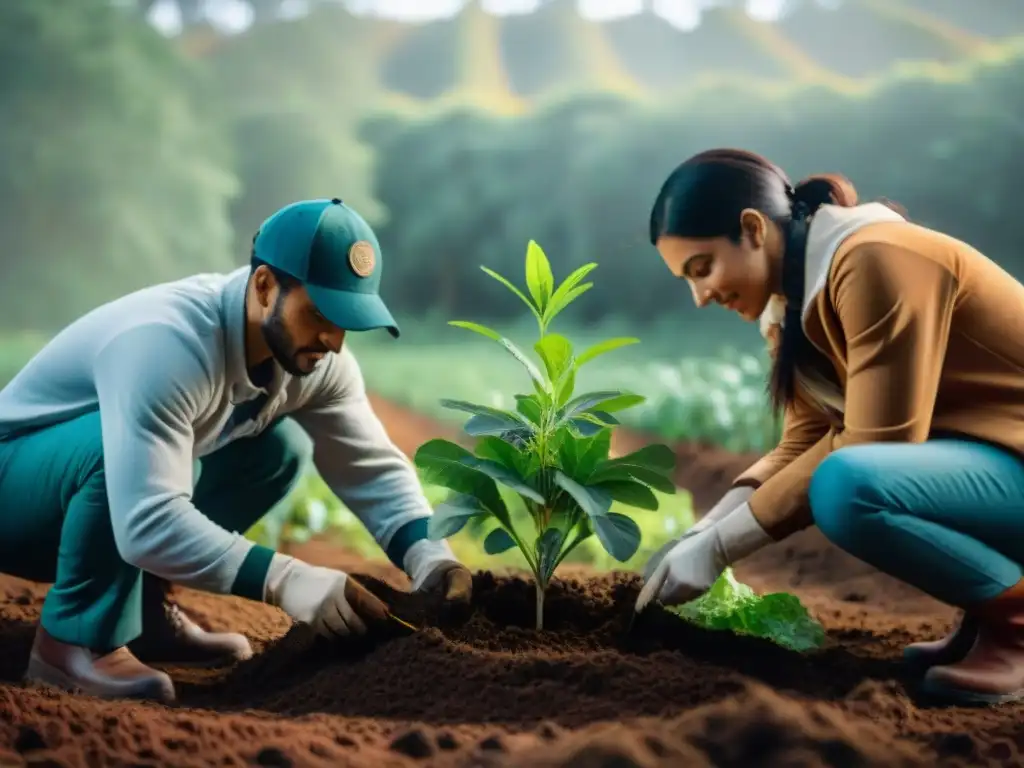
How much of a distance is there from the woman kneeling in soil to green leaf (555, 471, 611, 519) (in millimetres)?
138

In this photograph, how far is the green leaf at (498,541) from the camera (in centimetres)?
169

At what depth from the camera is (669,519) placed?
9.75 ft

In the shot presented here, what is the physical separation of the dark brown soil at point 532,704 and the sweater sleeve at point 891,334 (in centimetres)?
39

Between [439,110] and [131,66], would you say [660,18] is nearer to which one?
[439,110]

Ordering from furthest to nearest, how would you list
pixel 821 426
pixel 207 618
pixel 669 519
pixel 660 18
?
1. pixel 660 18
2. pixel 669 519
3. pixel 207 618
4. pixel 821 426

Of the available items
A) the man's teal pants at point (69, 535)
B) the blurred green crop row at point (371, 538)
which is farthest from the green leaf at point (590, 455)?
the blurred green crop row at point (371, 538)

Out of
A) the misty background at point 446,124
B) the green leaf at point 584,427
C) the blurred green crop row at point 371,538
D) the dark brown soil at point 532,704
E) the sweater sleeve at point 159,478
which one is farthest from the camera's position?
the misty background at point 446,124

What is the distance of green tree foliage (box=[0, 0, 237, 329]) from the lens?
3803mm

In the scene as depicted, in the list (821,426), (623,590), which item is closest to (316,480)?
(623,590)

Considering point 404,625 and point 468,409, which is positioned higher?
point 468,409

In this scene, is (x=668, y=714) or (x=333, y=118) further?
(x=333, y=118)

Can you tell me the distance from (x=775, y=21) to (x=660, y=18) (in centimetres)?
43

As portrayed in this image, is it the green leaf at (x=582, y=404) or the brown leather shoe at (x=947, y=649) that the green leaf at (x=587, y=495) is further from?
the brown leather shoe at (x=947, y=649)

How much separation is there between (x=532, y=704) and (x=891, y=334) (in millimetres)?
730
